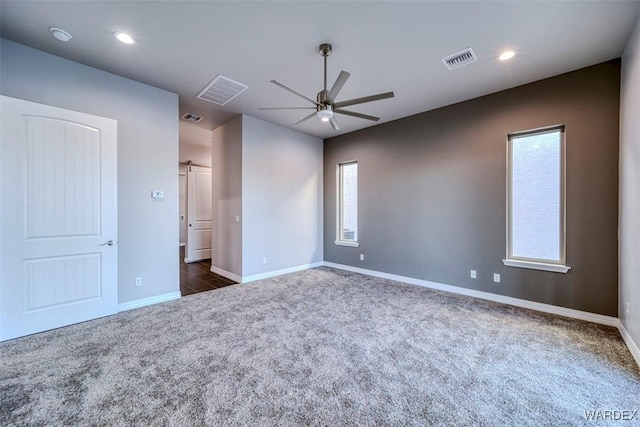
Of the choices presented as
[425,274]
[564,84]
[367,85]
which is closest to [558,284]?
[425,274]

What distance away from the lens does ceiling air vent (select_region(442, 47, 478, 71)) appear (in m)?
2.79

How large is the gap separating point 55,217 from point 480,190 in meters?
5.40

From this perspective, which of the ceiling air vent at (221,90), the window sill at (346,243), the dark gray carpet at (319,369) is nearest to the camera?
the dark gray carpet at (319,369)

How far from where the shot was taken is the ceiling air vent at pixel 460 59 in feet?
9.17

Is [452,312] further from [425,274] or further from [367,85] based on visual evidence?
[367,85]

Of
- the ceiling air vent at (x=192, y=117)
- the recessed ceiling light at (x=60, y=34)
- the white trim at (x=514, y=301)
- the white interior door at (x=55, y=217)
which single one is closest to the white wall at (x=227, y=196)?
the ceiling air vent at (x=192, y=117)

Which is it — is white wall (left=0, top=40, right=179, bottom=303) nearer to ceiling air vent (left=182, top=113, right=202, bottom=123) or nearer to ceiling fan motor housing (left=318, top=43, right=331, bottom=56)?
ceiling air vent (left=182, top=113, right=202, bottom=123)

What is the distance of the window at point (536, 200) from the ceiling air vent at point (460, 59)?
1395 millimetres

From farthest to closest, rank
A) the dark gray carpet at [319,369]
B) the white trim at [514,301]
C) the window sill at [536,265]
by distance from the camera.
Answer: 1. the window sill at [536,265]
2. the white trim at [514,301]
3. the dark gray carpet at [319,369]

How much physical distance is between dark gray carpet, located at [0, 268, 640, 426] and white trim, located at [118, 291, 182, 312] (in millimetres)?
193

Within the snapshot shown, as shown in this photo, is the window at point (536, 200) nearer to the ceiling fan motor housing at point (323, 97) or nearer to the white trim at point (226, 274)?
the ceiling fan motor housing at point (323, 97)

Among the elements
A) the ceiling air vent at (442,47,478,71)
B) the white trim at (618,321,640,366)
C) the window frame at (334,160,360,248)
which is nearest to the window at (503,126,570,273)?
the white trim at (618,321,640,366)

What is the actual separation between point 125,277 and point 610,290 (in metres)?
5.84

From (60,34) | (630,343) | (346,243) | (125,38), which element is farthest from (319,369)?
(60,34)
